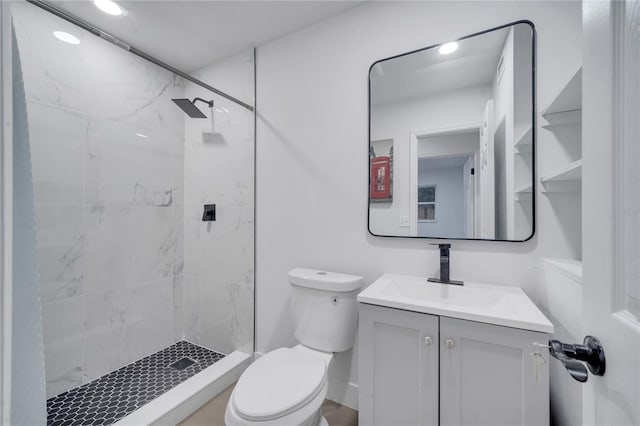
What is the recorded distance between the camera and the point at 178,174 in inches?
86.4

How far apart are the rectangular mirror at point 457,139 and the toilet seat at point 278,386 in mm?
760

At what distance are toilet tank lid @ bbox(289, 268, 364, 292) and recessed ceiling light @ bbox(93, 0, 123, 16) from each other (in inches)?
73.7

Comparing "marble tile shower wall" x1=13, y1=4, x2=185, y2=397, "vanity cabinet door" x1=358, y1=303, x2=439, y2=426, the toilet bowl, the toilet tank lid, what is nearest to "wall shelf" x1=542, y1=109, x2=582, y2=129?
"vanity cabinet door" x1=358, y1=303, x2=439, y2=426

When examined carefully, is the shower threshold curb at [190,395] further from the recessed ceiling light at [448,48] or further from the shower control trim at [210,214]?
the recessed ceiling light at [448,48]

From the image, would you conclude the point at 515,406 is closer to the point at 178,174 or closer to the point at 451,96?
the point at 451,96

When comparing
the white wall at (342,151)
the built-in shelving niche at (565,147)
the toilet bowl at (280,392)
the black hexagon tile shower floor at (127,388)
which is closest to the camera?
the toilet bowl at (280,392)

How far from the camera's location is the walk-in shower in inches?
59.3

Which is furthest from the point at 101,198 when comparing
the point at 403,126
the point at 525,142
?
the point at 525,142

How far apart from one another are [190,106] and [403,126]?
5.19ft

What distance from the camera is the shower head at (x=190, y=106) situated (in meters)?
2.03

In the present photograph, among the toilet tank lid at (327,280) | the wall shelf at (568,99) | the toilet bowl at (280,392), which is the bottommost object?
the toilet bowl at (280,392)

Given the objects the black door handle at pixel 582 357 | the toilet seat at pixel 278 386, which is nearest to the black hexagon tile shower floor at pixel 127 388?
the toilet seat at pixel 278 386

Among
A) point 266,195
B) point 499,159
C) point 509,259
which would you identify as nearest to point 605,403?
point 509,259

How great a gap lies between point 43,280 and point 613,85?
2370 mm
